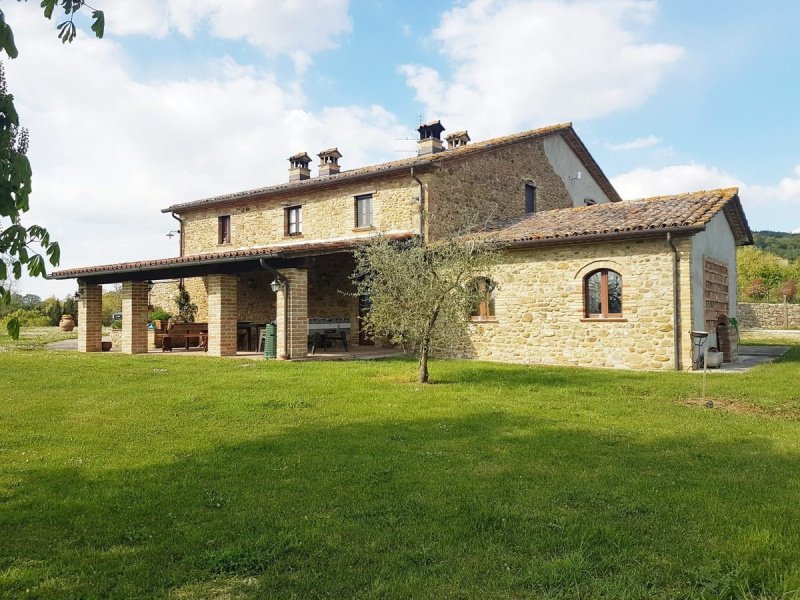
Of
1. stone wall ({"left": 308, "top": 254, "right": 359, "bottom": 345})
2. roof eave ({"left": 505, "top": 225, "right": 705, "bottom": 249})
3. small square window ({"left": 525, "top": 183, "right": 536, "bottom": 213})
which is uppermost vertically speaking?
small square window ({"left": 525, "top": 183, "right": 536, "bottom": 213})

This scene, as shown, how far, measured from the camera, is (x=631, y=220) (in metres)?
13.3

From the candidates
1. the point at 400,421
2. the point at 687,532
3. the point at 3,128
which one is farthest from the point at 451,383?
the point at 3,128

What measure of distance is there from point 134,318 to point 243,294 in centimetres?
522

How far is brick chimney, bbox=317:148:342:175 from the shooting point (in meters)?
23.0

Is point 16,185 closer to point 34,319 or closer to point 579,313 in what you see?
point 579,313

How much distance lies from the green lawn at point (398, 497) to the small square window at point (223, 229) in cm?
1425

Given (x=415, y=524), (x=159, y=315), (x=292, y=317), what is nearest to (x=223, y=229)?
(x=159, y=315)

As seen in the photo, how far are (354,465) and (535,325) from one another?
32.9 feet

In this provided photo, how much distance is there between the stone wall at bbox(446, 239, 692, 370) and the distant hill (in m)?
47.8

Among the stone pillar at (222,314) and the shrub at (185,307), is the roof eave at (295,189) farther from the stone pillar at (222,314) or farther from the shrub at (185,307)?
the stone pillar at (222,314)

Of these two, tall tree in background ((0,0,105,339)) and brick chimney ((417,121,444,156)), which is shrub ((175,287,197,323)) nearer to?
brick chimney ((417,121,444,156))

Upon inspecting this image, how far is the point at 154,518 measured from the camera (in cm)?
393

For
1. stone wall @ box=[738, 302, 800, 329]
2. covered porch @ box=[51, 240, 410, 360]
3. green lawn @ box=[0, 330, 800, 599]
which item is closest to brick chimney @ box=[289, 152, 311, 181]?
covered porch @ box=[51, 240, 410, 360]

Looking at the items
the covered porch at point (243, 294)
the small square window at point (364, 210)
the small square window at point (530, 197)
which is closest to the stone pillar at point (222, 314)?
the covered porch at point (243, 294)
